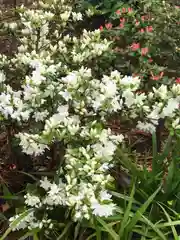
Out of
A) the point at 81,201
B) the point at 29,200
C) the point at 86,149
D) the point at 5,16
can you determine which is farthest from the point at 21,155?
the point at 5,16

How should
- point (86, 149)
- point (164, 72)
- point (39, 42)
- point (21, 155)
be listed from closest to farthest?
point (86, 149)
point (21, 155)
point (39, 42)
point (164, 72)

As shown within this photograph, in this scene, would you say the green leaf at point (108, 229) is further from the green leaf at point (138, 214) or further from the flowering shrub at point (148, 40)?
the flowering shrub at point (148, 40)

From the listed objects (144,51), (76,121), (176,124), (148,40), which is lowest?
(176,124)

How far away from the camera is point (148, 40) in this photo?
3602mm

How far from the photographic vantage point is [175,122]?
89.0 inches

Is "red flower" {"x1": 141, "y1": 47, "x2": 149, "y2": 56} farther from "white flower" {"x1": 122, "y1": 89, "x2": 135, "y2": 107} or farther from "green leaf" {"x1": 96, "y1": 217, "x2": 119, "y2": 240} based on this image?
"green leaf" {"x1": 96, "y1": 217, "x2": 119, "y2": 240}

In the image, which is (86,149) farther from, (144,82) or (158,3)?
(158,3)

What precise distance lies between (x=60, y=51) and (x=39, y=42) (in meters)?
0.22

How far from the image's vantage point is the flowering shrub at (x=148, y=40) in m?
3.43

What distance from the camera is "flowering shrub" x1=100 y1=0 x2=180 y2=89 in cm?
343

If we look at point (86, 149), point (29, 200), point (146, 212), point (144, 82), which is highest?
point (144, 82)

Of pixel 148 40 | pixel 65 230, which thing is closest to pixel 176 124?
pixel 65 230

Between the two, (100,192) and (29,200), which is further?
(29,200)

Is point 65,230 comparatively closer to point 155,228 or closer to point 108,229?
point 108,229
